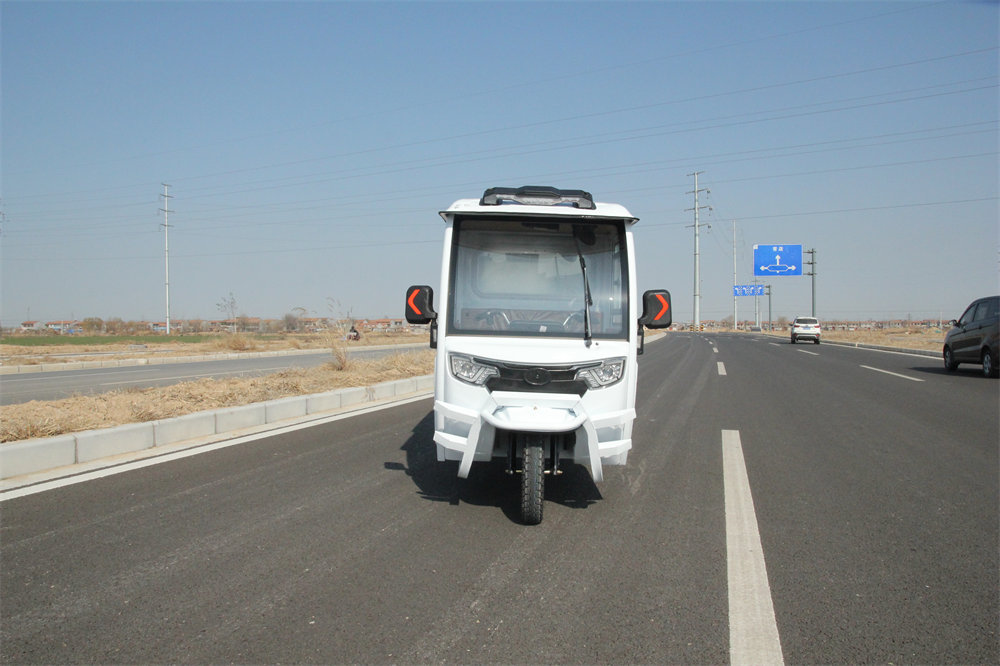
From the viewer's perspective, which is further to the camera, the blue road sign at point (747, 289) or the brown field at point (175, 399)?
the blue road sign at point (747, 289)

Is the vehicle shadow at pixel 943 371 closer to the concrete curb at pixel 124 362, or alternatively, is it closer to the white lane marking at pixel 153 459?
the white lane marking at pixel 153 459

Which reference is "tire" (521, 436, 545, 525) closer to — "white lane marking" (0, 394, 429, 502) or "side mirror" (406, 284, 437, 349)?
"side mirror" (406, 284, 437, 349)

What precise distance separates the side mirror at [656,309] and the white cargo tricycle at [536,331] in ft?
0.04

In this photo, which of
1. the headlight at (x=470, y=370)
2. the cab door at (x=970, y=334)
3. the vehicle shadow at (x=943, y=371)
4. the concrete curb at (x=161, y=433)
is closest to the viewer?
the headlight at (x=470, y=370)

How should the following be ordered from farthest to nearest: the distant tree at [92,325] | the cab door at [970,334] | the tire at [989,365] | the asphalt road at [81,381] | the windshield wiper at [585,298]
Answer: the distant tree at [92,325]
the cab door at [970,334]
the tire at [989,365]
the asphalt road at [81,381]
the windshield wiper at [585,298]

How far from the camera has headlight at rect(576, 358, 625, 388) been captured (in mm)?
4723

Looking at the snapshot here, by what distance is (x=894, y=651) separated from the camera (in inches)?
110

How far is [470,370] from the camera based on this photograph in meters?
4.75

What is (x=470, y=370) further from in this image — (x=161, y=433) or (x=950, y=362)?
(x=950, y=362)

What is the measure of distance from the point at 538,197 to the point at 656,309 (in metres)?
1.28

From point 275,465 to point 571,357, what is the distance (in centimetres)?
312

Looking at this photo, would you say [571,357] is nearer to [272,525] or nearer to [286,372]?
[272,525]

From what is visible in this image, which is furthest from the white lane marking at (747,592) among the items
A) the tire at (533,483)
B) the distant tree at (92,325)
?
the distant tree at (92,325)

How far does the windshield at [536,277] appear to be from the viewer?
5039mm
